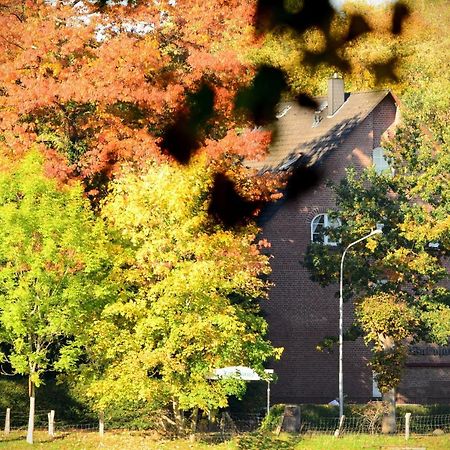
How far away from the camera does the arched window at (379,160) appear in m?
46.4

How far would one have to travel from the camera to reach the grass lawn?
3609 centimetres

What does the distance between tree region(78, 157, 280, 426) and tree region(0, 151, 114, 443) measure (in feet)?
2.70

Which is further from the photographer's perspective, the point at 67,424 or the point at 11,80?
the point at 67,424

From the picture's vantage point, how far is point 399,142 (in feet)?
141

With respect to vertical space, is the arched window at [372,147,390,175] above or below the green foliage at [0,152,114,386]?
above

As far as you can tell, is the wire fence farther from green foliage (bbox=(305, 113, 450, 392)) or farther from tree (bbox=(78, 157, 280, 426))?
tree (bbox=(78, 157, 280, 426))

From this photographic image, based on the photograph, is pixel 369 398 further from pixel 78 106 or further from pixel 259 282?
pixel 78 106

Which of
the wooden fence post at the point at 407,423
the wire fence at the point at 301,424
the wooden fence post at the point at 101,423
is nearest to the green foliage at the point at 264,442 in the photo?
the wire fence at the point at 301,424

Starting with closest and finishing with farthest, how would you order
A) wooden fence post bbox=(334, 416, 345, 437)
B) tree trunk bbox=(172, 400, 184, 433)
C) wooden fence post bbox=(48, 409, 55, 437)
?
wooden fence post bbox=(48, 409, 55, 437), tree trunk bbox=(172, 400, 184, 433), wooden fence post bbox=(334, 416, 345, 437)

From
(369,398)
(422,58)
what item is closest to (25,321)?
(369,398)

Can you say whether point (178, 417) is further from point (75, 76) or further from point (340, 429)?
point (75, 76)

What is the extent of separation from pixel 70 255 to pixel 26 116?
14.5 feet

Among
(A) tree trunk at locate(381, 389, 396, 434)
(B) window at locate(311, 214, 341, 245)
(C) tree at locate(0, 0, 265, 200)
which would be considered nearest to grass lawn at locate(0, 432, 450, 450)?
A: (A) tree trunk at locate(381, 389, 396, 434)

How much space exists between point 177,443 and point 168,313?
3.83m
